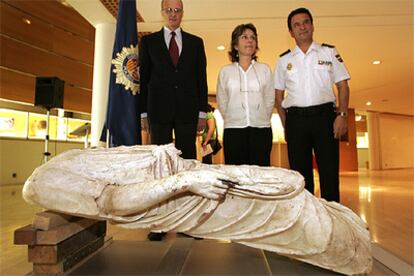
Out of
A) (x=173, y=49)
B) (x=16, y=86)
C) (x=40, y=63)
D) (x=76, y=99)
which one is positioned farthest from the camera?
(x=76, y=99)

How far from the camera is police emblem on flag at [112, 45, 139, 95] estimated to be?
2367 mm

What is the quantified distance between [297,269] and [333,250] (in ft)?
0.75

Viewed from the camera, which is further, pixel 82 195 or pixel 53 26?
pixel 53 26

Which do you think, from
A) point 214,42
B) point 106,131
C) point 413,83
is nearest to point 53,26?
point 214,42

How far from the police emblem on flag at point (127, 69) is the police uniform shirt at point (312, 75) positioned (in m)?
1.12

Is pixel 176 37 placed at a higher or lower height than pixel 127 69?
higher

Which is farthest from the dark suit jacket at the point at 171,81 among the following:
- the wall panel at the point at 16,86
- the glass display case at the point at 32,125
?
the wall panel at the point at 16,86

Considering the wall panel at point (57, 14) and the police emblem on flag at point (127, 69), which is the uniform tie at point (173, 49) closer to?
the police emblem on flag at point (127, 69)

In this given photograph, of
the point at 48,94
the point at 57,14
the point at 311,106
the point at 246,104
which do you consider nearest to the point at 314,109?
the point at 311,106

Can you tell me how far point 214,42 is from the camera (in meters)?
4.84

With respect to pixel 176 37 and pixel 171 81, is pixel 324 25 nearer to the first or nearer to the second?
pixel 176 37

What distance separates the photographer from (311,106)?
6.20 feet

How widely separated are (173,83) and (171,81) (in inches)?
0.7

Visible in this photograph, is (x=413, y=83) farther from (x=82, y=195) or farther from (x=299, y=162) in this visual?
(x=82, y=195)
